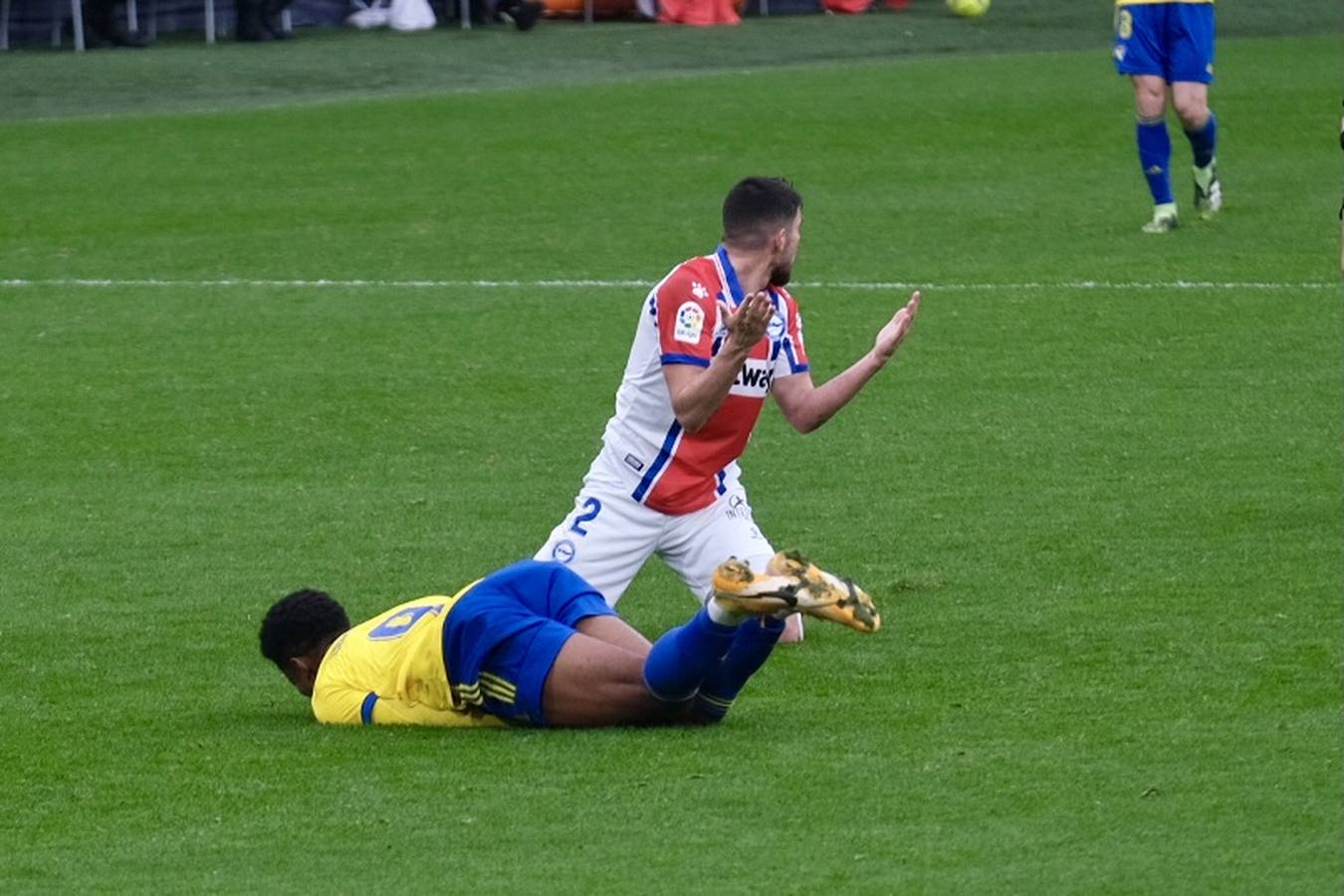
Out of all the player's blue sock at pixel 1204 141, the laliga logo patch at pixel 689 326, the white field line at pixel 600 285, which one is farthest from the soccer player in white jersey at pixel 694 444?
the player's blue sock at pixel 1204 141

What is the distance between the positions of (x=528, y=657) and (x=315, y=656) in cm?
77

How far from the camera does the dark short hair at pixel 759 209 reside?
7.34 metres

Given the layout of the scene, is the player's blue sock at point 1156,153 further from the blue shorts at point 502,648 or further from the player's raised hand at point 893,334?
the blue shorts at point 502,648

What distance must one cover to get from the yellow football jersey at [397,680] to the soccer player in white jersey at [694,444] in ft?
2.38

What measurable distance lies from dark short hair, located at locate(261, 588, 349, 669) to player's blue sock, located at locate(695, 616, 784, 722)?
1.16 metres

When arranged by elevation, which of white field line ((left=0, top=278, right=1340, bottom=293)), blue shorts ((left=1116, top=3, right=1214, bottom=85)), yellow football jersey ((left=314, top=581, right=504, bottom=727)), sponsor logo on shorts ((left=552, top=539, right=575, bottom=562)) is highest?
blue shorts ((left=1116, top=3, right=1214, bottom=85))

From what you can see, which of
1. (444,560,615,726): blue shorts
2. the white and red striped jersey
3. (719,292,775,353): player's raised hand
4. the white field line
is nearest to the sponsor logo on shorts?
the white and red striped jersey

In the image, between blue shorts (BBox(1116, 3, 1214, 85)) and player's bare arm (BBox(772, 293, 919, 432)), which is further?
blue shorts (BBox(1116, 3, 1214, 85))

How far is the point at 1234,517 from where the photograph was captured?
9.43m

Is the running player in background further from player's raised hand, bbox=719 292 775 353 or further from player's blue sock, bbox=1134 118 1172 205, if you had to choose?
player's raised hand, bbox=719 292 775 353

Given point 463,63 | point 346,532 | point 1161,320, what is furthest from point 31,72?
point 346,532

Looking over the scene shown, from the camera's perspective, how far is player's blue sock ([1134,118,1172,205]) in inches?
592

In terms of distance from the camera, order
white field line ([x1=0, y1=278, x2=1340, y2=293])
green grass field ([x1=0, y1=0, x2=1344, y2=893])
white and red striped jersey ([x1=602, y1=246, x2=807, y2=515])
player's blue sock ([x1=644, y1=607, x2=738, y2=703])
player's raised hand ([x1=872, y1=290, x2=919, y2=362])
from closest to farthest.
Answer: green grass field ([x1=0, y1=0, x2=1344, y2=893]) → player's blue sock ([x1=644, y1=607, x2=738, y2=703]) → player's raised hand ([x1=872, y1=290, x2=919, y2=362]) → white and red striped jersey ([x1=602, y1=246, x2=807, y2=515]) → white field line ([x1=0, y1=278, x2=1340, y2=293])

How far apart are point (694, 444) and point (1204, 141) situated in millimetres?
8697
